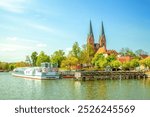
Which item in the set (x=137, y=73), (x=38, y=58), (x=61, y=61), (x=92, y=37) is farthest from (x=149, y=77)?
(x=92, y=37)

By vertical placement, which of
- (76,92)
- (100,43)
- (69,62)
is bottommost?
(76,92)

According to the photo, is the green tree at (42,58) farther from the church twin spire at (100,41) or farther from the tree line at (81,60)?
the church twin spire at (100,41)

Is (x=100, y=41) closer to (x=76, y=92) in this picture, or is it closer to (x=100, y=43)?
(x=100, y=43)

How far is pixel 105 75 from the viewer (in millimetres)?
37750

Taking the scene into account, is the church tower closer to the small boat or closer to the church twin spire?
the church twin spire

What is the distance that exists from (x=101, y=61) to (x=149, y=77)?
8.83 m

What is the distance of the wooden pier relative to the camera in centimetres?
3525

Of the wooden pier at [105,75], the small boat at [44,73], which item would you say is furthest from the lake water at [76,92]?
the small boat at [44,73]

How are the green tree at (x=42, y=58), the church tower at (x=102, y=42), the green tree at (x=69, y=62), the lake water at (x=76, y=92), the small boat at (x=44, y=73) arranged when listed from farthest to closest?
1. the church tower at (x=102, y=42)
2. the green tree at (x=42, y=58)
3. the green tree at (x=69, y=62)
4. the small boat at (x=44, y=73)
5. the lake water at (x=76, y=92)

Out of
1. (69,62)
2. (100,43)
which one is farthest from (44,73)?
(100,43)

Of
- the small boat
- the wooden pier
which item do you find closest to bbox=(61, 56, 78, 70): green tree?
the small boat

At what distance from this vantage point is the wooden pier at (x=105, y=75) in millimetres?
35250

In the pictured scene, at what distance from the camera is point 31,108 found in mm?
10945

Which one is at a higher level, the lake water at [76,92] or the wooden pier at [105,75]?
the wooden pier at [105,75]
